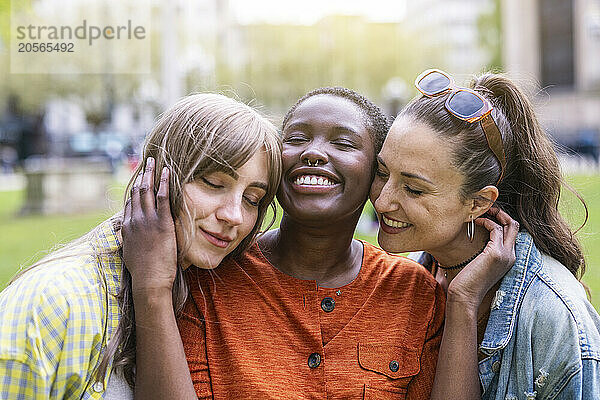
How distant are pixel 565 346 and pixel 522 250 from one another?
444 millimetres

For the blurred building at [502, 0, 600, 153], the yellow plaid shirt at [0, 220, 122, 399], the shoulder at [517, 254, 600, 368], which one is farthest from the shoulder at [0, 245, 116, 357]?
the blurred building at [502, 0, 600, 153]

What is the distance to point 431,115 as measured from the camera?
288 centimetres

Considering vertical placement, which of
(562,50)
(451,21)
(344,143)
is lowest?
(344,143)

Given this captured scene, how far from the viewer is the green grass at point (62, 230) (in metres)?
3.58

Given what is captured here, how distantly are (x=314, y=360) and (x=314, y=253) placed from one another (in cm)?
52

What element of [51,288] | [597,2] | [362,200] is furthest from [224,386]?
[597,2]

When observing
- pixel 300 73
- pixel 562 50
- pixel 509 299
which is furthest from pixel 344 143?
pixel 562 50

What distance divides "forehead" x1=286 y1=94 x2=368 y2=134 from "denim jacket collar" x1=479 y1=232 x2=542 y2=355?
33.3 inches

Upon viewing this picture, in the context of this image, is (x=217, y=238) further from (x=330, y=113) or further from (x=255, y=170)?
(x=330, y=113)

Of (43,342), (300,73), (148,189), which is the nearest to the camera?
(43,342)

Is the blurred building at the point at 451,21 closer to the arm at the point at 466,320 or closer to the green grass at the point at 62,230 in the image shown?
the green grass at the point at 62,230

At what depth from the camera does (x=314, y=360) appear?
2.73m

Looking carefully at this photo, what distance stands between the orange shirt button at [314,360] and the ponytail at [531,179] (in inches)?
41.0

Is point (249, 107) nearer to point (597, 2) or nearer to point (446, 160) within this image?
point (446, 160)
